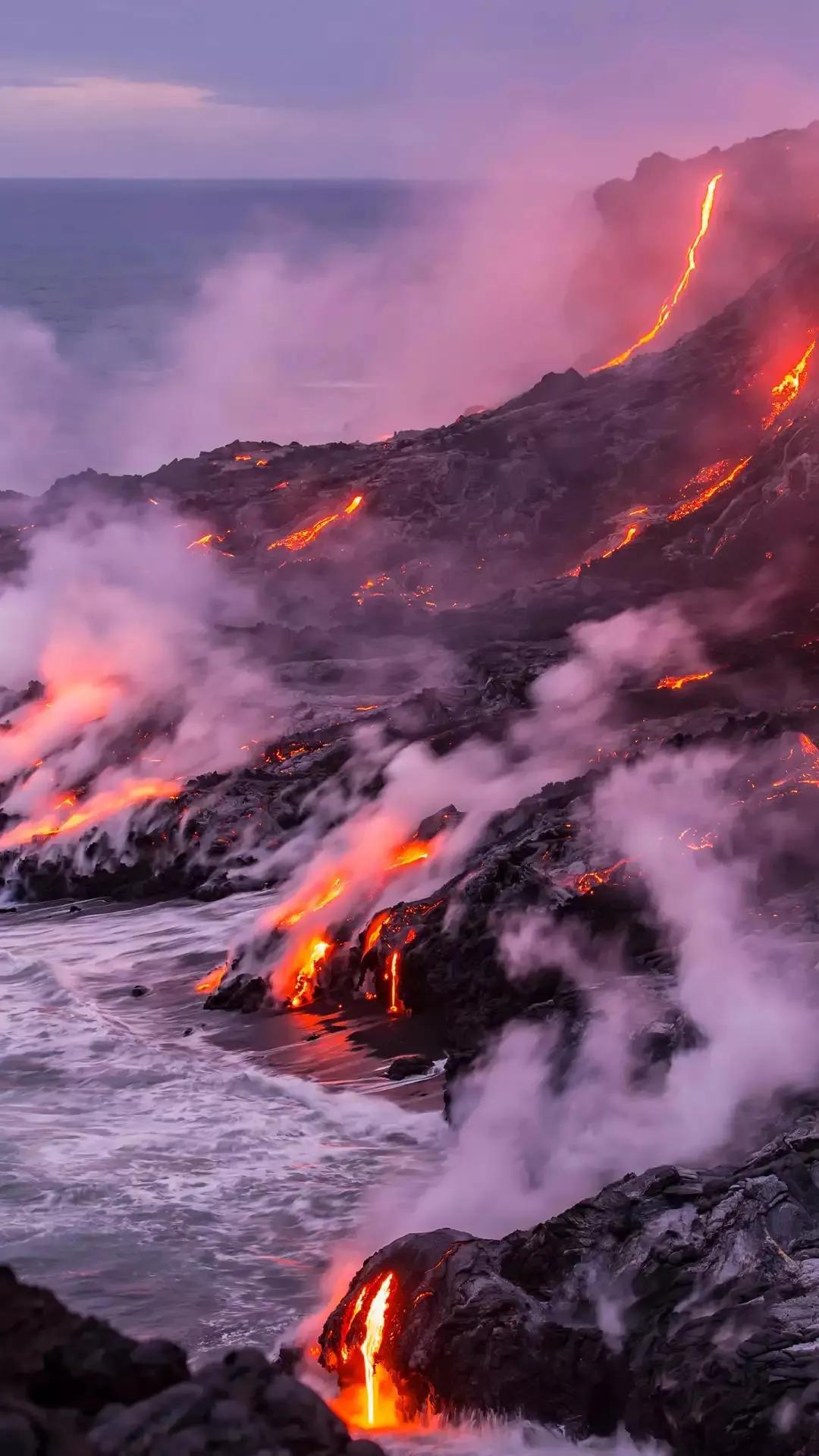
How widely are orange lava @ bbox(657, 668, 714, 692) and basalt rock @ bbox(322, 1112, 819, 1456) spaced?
37.2 ft

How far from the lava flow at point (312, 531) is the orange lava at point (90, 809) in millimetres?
9666

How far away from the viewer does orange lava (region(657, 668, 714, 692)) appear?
21.5m

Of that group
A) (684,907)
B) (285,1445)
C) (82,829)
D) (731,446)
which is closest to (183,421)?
(731,446)

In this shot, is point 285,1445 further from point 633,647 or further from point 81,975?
point 633,647

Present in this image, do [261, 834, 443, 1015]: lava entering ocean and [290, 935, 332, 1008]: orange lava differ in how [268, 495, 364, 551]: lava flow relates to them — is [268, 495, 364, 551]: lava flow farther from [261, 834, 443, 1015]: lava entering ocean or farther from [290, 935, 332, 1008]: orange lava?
[290, 935, 332, 1008]: orange lava

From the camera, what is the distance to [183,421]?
90.6 metres

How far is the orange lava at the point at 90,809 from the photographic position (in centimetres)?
2273

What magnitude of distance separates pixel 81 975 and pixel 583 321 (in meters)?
38.0

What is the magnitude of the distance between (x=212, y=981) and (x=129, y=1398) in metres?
12.2

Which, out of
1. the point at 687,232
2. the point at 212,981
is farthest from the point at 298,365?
the point at 212,981

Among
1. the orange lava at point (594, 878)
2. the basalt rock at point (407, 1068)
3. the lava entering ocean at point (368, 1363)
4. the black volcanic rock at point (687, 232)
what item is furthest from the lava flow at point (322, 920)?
the black volcanic rock at point (687, 232)

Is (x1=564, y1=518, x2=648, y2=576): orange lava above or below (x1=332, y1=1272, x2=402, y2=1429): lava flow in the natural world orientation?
above

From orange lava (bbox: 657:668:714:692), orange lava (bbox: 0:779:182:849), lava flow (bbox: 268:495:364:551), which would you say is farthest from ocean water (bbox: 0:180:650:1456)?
lava flow (bbox: 268:495:364:551)

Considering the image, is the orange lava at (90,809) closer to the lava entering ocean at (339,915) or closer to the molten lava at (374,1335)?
the lava entering ocean at (339,915)
